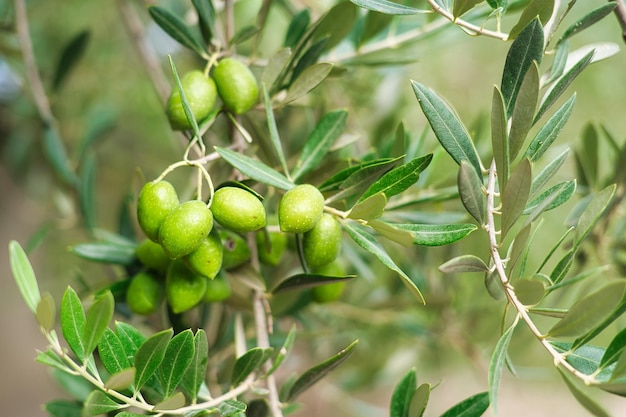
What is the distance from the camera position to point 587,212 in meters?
0.41

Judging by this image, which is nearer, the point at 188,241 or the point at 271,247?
the point at 188,241

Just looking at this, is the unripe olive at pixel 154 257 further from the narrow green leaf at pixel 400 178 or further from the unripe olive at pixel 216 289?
the narrow green leaf at pixel 400 178

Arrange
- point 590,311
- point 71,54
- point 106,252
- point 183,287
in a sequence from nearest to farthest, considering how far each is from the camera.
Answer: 1. point 590,311
2. point 183,287
3. point 106,252
4. point 71,54

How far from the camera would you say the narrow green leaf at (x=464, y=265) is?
1.29ft

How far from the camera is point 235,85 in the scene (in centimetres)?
48

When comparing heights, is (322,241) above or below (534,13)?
below

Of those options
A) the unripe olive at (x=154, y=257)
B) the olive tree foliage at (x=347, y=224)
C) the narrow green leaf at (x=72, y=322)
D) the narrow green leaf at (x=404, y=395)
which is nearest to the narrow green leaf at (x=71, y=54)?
the olive tree foliage at (x=347, y=224)

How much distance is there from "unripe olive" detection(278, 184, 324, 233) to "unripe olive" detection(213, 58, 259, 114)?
11cm

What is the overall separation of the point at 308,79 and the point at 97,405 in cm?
28

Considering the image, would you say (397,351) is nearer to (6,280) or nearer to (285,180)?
(285,180)

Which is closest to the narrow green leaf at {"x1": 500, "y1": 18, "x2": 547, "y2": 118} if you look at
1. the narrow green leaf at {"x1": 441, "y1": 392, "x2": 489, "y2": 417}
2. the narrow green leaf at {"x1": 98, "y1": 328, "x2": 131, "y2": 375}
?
the narrow green leaf at {"x1": 441, "y1": 392, "x2": 489, "y2": 417}

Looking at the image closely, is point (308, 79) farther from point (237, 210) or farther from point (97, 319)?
point (97, 319)

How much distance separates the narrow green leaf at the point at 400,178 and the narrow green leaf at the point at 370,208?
0.05ft

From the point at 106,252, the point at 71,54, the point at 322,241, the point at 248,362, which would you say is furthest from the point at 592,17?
the point at 71,54
